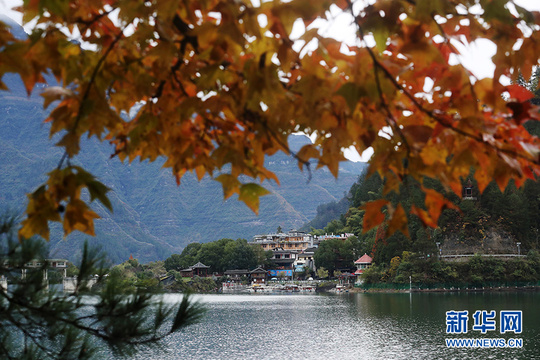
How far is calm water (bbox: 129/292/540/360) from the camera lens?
14.4 metres

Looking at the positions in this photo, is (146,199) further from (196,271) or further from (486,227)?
(486,227)

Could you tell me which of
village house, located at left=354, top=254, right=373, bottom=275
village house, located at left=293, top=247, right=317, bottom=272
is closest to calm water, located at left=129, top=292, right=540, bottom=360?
village house, located at left=354, top=254, right=373, bottom=275

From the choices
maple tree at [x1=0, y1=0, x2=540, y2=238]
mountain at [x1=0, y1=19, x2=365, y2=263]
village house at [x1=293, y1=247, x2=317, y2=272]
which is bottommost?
village house at [x1=293, y1=247, x2=317, y2=272]

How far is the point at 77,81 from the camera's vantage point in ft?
3.99

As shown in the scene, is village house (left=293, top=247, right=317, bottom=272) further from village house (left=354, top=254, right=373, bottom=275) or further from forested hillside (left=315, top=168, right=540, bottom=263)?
forested hillside (left=315, top=168, right=540, bottom=263)

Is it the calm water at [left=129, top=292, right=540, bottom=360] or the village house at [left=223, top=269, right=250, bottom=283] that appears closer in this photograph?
the calm water at [left=129, top=292, right=540, bottom=360]

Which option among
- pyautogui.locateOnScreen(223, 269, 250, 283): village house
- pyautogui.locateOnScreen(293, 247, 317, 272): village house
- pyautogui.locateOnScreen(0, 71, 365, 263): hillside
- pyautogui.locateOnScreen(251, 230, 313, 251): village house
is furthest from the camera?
pyautogui.locateOnScreen(0, 71, 365, 263): hillside

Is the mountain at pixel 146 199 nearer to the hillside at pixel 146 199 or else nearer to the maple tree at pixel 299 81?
the hillside at pixel 146 199

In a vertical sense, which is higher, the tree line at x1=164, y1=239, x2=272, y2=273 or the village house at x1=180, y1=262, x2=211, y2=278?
the tree line at x1=164, y1=239, x2=272, y2=273

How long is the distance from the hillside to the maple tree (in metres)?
146

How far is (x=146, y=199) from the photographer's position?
17950 centimetres

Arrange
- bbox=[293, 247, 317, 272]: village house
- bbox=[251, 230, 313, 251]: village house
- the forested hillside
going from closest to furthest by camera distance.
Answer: the forested hillside → bbox=[293, 247, 317, 272]: village house → bbox=[251, 230, 313, 251]: village house

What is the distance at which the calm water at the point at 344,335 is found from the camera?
14438mm

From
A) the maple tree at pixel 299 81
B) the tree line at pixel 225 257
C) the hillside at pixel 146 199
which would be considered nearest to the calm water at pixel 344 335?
the maple tree at pixel 299 81
